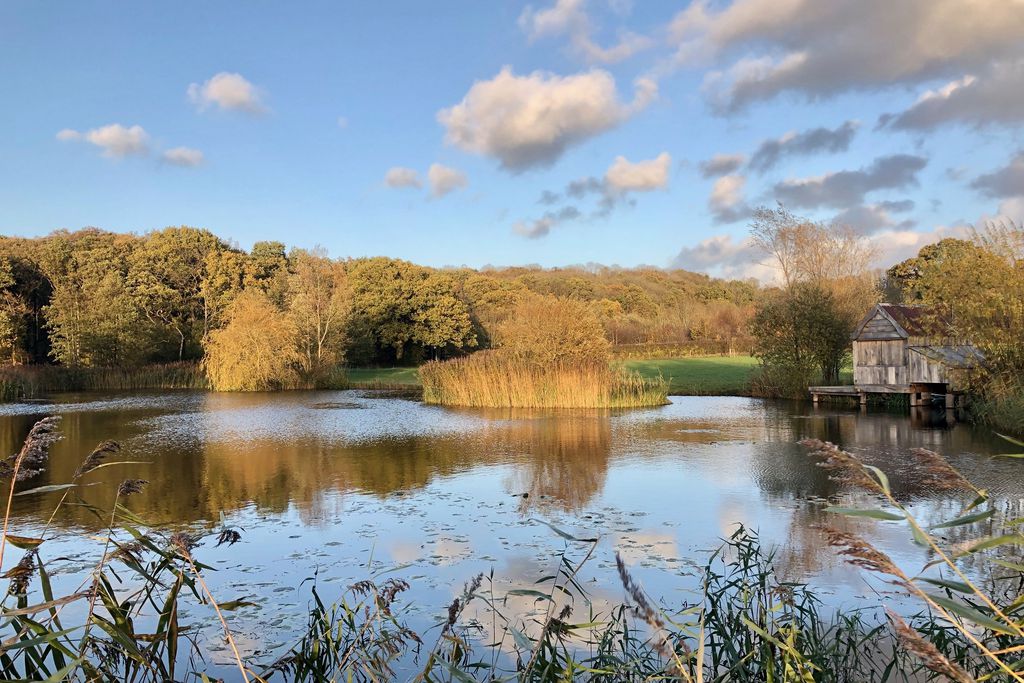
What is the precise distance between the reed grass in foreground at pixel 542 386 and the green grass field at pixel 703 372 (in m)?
1.18

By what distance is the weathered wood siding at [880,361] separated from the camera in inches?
603

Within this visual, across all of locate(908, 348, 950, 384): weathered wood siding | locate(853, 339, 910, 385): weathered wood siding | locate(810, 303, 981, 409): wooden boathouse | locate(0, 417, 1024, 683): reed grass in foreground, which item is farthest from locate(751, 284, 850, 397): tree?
locate(0, 417, 1024, 683): reed grass in foreground

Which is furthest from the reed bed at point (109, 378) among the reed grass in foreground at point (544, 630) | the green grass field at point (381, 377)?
the reed grass in foreground at point (544, 630)

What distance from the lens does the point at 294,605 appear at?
4066 mm

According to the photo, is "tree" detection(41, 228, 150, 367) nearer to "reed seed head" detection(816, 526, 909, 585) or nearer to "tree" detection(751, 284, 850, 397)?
"tree" detection(751, 284, 850, 397)

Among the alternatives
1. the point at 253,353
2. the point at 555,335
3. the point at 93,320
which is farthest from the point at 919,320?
the point at 93,320

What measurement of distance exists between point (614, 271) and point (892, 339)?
168 ft

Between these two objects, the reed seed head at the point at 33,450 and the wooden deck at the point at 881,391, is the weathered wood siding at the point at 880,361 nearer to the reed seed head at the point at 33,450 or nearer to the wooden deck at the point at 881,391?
the wooden deck at the point at 881,391

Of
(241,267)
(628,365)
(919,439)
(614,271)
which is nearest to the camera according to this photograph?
(919,439)

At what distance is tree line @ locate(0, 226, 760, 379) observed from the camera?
2750cm

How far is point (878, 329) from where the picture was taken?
15.7 meters

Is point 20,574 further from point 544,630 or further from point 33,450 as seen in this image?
point 544,630

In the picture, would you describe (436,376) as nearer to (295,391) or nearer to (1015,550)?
(295,391)

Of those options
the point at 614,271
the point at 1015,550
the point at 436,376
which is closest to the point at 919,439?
the point at 1015,550
